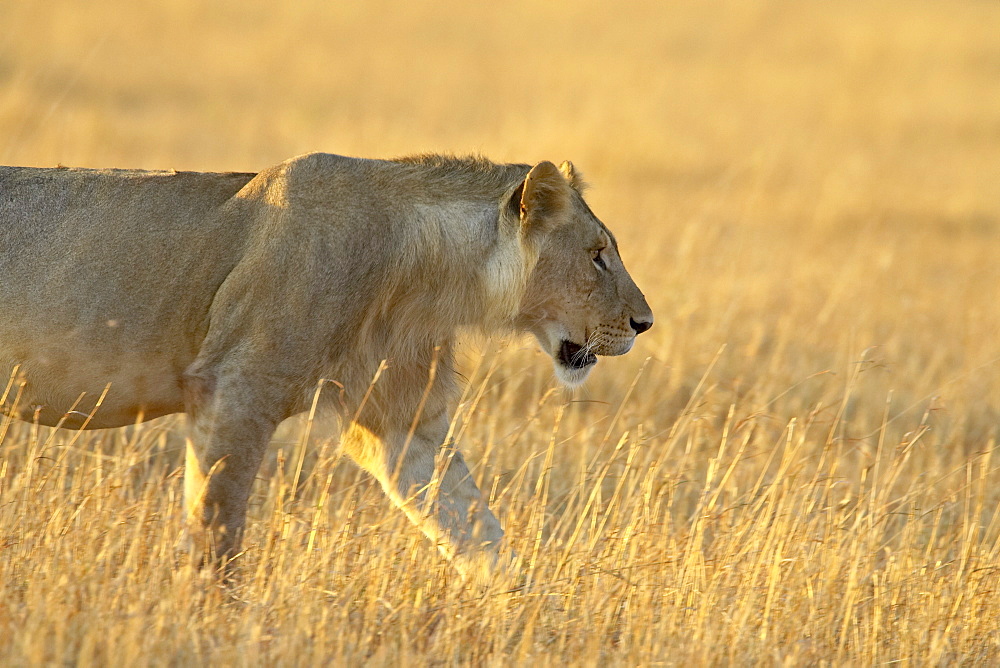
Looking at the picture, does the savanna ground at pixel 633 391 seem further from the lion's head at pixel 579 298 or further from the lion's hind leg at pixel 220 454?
the lion's head at pixel 579 298

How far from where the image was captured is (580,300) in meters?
4.31

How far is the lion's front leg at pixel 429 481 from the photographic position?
14.3ft

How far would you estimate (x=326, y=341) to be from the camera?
12.7 ft

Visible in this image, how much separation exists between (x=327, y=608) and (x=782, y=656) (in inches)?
54.7

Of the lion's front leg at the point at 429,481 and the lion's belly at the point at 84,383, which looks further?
the lion's front leg at the point at 429,481

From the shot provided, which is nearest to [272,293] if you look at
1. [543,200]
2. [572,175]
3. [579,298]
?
[543,200]

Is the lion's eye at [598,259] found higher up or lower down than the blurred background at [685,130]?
lower down

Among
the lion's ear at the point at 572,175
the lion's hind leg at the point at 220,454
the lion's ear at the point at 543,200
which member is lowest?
the lion's hind leg at the point at 220,454

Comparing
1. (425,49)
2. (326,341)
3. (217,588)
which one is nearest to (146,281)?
(326,341)

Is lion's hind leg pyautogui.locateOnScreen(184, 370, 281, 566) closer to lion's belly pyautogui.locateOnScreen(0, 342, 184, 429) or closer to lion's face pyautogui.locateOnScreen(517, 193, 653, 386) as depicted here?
lion's belly pyautogui.locateOnScreen(0, 342, 184, 429)

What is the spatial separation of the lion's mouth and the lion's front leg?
1.65ft

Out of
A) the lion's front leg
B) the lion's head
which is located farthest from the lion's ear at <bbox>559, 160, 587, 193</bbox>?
the lion's front leg

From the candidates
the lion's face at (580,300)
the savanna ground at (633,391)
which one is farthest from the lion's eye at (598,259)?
the savanna ground at (633,391)

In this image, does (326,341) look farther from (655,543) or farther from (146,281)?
(655,543)
